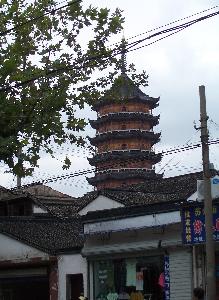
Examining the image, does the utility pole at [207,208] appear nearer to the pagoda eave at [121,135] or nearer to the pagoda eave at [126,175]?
the pagoda eave at [126,175]

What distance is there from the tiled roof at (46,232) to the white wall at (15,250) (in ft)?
0.77

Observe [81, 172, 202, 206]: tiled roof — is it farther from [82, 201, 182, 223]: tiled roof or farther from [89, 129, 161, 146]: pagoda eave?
[89, 129, 161, 146]: pagoda eave

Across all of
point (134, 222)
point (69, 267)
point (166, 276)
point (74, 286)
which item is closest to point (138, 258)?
point (134, 222)

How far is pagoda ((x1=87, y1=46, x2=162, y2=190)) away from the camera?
68.3m

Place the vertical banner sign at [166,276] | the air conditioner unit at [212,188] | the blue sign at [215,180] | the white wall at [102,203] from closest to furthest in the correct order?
the air conditioner unit at [212,188], the blue sign at [215,180], the vertical banner sign at [166,276], the white wall at [102,203]

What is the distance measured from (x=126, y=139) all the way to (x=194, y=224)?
165ft

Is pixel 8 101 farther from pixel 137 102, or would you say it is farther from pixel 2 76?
pixel 137 102

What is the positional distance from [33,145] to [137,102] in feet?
179

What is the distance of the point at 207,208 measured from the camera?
1552 centimetres

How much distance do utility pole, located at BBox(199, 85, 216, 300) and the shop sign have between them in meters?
4.49

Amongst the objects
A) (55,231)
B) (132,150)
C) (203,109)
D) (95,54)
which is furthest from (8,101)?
(132,150)

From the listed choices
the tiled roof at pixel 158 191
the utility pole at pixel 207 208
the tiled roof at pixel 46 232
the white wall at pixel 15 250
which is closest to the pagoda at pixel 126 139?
the tiled roof at pixel 158 191

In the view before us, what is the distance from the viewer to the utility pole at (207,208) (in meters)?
15.1

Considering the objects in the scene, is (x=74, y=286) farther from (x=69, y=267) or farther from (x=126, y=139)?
(x=126, y=139)
